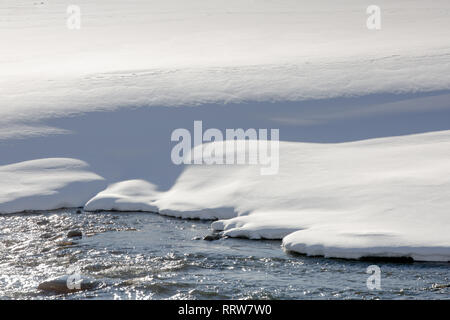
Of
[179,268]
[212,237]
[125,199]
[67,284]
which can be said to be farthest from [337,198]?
[67,284]

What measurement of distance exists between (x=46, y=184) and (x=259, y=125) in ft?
17.6

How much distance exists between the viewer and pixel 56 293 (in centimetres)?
1001

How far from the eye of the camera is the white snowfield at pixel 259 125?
12531 mm

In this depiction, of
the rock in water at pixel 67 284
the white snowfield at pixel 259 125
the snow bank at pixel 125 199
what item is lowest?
the rock in water at pixel 67 284

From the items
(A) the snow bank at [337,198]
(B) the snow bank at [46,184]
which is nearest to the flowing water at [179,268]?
(A) the snow bank at [337,198]

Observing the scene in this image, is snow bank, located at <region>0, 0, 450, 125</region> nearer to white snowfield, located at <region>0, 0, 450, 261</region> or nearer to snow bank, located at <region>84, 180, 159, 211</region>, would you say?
white snowfield, located at <region>0, 0, 450, 261</region>

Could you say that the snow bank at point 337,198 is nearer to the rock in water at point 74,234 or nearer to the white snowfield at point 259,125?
the white snowfield at point 259,125

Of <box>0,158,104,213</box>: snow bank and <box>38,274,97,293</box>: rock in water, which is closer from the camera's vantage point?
<box>38,274,97,293</box>: rock in water

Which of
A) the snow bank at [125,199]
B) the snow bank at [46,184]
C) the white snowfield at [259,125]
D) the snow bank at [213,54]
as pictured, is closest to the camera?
the white snowfield at [259,125]

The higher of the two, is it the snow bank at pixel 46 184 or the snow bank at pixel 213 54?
the snow bank at pixel 213 54

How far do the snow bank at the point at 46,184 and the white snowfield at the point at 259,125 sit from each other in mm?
40

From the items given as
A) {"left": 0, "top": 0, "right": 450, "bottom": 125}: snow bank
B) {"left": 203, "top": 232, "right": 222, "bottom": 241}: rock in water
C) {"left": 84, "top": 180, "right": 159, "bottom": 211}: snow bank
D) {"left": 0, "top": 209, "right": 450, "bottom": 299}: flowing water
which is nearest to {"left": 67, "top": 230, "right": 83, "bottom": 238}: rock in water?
{"left": 0, "top": 209, "right": 450, "bottom": 299}: flowing water

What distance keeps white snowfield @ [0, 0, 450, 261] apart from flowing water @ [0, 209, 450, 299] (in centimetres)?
49

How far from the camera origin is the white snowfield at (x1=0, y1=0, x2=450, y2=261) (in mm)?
12531
